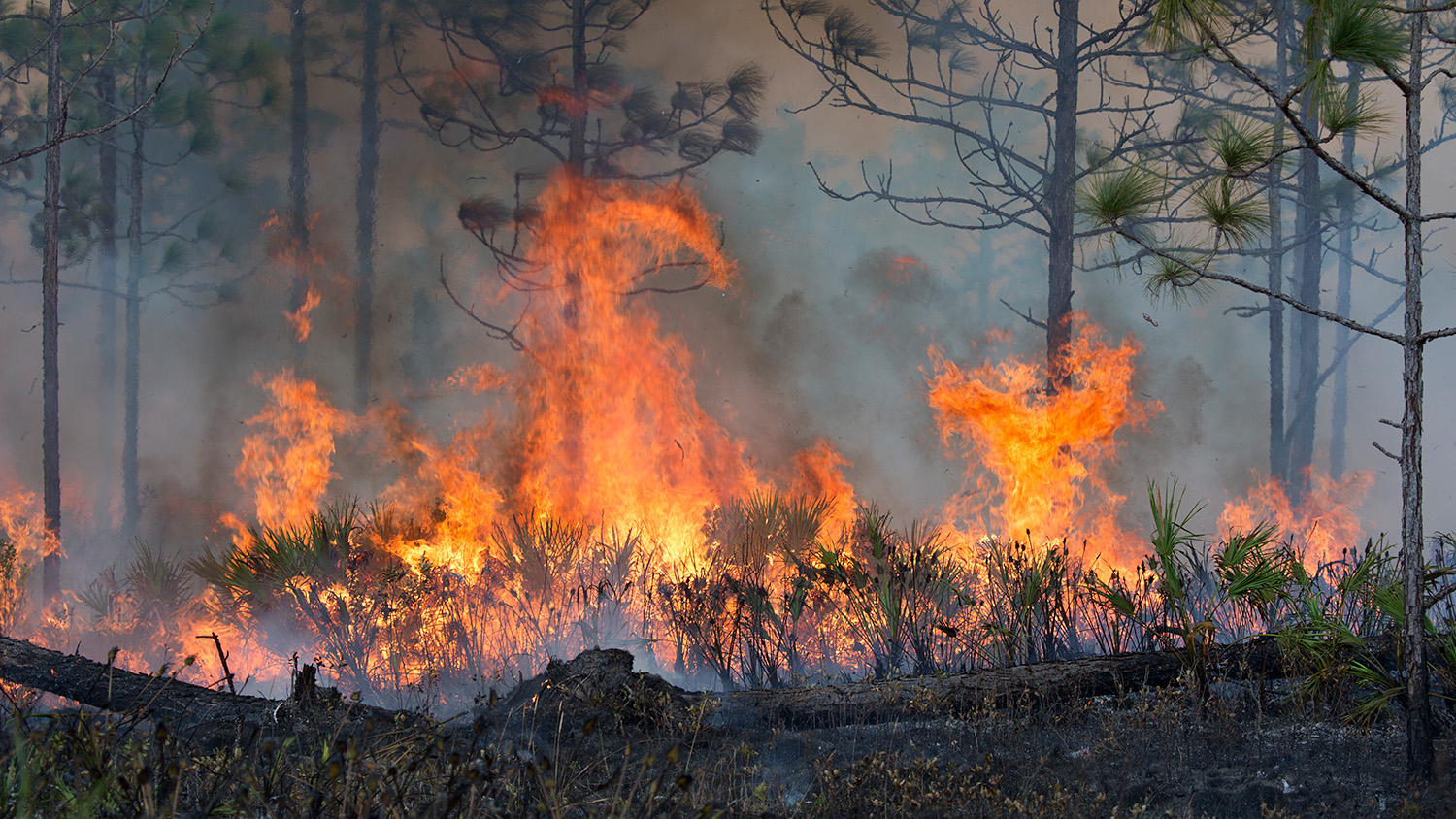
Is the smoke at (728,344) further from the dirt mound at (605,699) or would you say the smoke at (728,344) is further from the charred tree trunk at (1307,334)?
the dirt mound at (605,699)

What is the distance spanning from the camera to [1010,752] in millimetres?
4516

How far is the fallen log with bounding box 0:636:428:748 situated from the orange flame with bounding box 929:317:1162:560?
6.19 meters

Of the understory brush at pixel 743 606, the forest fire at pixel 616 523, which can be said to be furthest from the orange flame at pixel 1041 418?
the understory brush at pixel 743 606

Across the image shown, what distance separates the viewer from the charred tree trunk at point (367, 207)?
13367mm

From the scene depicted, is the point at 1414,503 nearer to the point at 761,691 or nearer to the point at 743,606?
the point at 761,691

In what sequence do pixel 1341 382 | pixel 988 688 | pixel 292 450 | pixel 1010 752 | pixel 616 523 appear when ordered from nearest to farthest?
pixel 1010 752 → pixel 988 688 → pixel 616 523 → pixel 292 450 → pixel 1341 382

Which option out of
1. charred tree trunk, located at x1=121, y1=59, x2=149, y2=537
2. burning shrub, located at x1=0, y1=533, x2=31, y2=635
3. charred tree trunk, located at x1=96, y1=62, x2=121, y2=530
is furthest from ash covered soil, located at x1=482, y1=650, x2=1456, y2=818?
charred tree trunk, located at x1=96, y1=62, x2=121, y2=530

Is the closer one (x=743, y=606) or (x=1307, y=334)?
(x=743, y=606)

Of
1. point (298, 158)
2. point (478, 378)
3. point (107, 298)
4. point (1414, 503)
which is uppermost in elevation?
point (298, 158)

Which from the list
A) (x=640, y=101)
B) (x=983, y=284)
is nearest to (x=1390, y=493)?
(x=983, y=284)

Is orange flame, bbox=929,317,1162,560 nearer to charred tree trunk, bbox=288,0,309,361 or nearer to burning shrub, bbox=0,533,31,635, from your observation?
burning shrub, bbox=0,533,31,635

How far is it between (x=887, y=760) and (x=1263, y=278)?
14747 millimetres

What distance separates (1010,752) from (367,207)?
40.7ft

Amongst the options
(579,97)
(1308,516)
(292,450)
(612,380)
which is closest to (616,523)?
(612,380)
